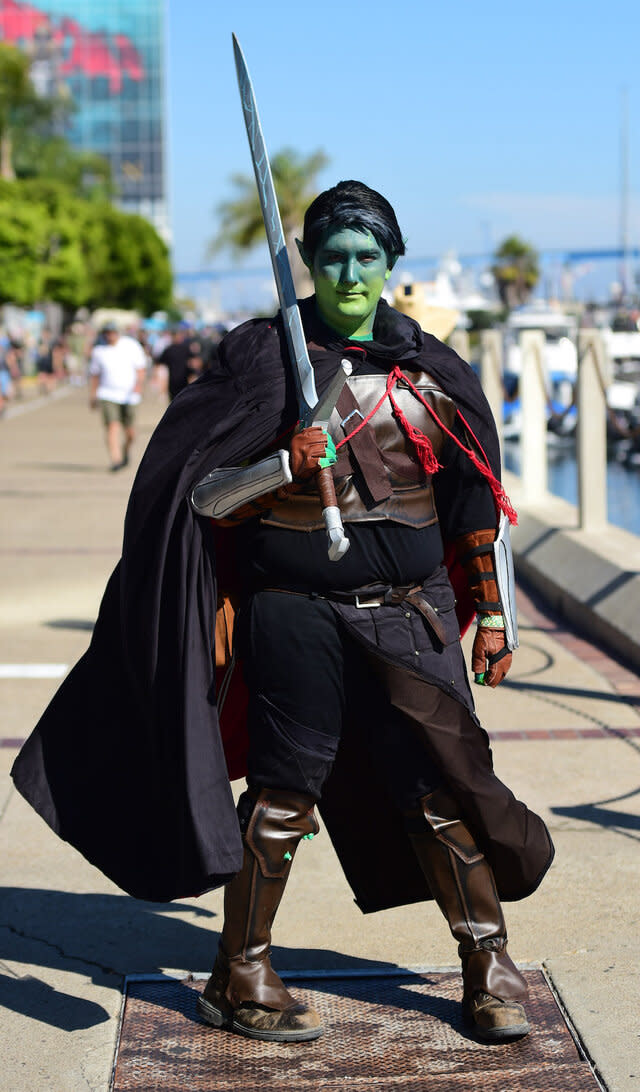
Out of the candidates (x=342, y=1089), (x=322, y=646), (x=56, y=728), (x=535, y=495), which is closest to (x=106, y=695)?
(x=56, y=728)

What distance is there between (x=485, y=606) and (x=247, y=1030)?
1.13 metres

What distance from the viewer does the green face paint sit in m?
3.37

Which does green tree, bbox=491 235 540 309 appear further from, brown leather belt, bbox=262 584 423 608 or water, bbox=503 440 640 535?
brown leather belt, bbox=262 584 423 608

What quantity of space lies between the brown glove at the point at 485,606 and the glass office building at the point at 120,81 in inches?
6987

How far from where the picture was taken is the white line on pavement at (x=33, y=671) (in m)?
7.31

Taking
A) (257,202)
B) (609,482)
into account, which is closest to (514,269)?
(257,202)

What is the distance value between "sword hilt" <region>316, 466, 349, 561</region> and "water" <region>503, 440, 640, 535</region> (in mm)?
9780

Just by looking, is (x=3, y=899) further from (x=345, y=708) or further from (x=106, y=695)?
(x=345, y=708)

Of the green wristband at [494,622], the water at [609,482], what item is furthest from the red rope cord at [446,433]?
the water at [609,482]

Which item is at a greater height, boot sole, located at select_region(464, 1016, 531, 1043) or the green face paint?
the green face paint

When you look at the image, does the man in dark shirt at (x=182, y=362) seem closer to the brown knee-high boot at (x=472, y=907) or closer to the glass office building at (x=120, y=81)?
the brown knee-high boot at (x=472, y=907)

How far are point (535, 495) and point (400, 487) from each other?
8.90 m

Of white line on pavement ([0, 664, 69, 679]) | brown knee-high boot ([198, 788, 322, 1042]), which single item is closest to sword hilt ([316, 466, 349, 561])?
brown knee-high boot ([198, 788, 322, 1042])

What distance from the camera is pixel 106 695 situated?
3623 mm
